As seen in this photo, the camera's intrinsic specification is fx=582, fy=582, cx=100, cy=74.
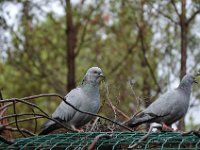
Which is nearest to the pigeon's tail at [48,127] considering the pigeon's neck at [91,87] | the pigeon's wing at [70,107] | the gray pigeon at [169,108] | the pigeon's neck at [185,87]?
Answer: the pigeon's wing at [70,107]

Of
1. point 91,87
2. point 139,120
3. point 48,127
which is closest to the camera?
point 48,127

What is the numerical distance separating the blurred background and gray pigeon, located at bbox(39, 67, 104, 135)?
17.6 ft

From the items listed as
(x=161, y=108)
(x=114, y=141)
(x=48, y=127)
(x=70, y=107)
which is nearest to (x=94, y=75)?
(x=70, y=107)

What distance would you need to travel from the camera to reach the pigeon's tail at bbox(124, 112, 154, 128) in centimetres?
725

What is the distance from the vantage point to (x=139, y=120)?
24.4ft

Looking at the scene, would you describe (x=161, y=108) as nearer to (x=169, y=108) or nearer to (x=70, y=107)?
(x=169, y=108)

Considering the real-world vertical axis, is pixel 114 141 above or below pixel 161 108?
below

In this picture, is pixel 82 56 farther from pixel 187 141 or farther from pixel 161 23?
pixel 187 141

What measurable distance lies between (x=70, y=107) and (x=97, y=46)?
10.2 metres

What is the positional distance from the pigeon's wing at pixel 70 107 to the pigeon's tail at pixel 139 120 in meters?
0.66

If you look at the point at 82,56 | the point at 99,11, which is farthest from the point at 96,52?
the point at 99,11

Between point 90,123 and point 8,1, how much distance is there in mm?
5908

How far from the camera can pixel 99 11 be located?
15672 millimetres

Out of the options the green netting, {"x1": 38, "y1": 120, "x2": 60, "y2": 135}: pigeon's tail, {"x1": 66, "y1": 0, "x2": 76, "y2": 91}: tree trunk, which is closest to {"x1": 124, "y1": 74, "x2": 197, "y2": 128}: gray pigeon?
{"x1": 38, "y1": 120, "x2": 60, "y2": 135}: pigeon's tail
